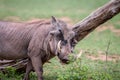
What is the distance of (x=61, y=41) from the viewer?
6.78m

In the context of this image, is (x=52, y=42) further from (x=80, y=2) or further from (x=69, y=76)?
(x=80, y=2)

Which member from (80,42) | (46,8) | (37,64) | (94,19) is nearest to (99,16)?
(94,19)

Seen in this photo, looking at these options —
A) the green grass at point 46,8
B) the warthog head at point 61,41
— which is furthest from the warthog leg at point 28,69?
the green grass at point 46,8

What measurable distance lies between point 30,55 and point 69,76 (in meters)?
0.78

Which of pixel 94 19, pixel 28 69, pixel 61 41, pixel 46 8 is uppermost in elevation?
pixel 46 8

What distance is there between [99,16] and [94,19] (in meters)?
0.12

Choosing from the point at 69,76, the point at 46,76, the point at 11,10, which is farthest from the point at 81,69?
the point at 11,10

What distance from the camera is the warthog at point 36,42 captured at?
682 cm

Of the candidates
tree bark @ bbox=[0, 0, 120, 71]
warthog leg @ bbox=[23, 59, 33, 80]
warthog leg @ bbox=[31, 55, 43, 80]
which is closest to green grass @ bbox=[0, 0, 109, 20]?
tree bark @ bbox=[0, 0, 120, 71]

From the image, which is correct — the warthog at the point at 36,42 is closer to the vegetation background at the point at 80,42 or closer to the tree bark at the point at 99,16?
the vegetation background at the point at 80,42

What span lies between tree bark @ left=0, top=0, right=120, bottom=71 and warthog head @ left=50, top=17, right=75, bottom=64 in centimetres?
123

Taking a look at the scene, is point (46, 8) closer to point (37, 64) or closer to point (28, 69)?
point (28, 69)

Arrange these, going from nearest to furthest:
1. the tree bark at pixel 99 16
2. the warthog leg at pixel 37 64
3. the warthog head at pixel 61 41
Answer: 1. the warthog head at pixel 61 41
2. the warthog leg at pixel 37 64
3. the tree bark at pixel 99 16

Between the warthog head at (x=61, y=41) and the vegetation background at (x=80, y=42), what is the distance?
0.44 meters
